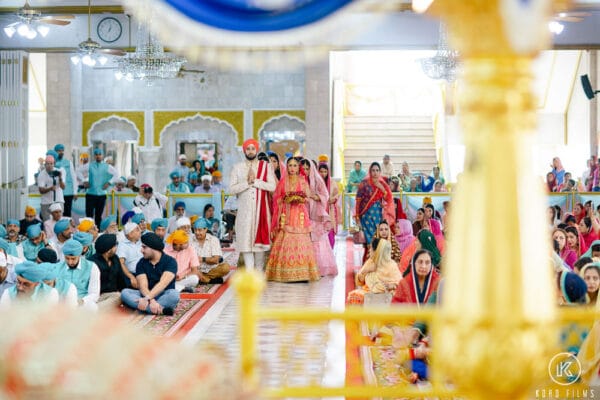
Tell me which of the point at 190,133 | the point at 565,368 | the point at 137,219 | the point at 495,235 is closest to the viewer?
the point at 495,235

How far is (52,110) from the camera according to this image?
18156 mm

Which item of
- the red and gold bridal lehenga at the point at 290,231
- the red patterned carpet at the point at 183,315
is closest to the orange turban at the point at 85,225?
the red patterned carpet at the point at 183,315

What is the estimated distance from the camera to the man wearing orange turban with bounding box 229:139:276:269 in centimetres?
885

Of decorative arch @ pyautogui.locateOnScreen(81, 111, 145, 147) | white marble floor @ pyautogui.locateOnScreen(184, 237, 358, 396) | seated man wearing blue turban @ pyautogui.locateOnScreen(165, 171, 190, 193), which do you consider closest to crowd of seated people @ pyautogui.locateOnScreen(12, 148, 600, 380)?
white marble floor @ pyautogui.locateOnScreen(184, 237, 358, 396)

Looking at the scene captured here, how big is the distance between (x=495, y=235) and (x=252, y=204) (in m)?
7.10

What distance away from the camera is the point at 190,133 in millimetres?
19250

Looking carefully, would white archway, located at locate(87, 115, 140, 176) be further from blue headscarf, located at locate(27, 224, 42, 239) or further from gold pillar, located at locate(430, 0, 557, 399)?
gold pillar, located at locate(430, 0, 557, 399)

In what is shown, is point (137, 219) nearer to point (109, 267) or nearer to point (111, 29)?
point (109, 267)

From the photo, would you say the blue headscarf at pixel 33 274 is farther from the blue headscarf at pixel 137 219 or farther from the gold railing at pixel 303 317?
the blue headscarf at pixel 137 219

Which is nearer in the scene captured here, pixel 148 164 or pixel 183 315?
pixel 183 315

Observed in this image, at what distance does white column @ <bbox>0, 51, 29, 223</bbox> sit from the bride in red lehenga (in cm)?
558

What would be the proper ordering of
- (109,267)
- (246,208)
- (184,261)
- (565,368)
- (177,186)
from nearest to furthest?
1. (565,368)
2. (109,267)
3. (184,261)
4. (246,208)
5. (177,186)

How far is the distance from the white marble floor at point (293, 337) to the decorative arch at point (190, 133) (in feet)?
30.7

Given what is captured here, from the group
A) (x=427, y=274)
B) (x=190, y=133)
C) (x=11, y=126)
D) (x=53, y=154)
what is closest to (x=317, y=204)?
(x=427, y=274)
